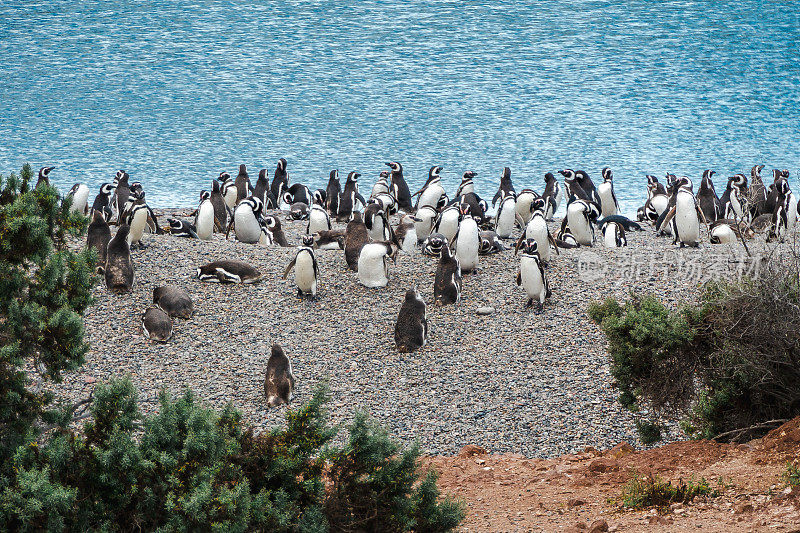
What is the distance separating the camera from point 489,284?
10250 mm

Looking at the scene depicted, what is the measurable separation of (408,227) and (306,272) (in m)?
3.06

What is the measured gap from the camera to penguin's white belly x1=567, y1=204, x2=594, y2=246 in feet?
41.9

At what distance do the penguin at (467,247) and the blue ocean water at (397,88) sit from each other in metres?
8.92

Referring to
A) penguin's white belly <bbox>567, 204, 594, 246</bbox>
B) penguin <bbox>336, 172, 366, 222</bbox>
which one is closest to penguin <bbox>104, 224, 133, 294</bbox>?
penguin <bbox>336, 172, 366, 222</bbox>

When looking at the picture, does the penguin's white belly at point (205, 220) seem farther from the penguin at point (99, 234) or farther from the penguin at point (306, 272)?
the penguin at point (306, 272)

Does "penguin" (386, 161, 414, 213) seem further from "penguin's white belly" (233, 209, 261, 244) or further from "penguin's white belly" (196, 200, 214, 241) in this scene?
"penguin's white belly" (196, 200, 214, 241)

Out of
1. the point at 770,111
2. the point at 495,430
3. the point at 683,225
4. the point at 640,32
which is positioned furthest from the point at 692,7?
the point at 495,430

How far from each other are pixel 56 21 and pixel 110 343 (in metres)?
22.9

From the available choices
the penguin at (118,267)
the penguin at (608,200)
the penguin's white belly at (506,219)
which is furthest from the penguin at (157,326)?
the penguin at (608,200)

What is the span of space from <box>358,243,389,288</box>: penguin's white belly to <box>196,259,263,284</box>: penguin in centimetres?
128

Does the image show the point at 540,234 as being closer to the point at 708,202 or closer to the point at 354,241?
the point at 354,241

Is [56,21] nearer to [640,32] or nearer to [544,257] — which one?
[640,32]

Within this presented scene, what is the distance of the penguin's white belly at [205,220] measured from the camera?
42.0 feet

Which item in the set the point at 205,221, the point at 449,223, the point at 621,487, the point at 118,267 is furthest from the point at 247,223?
the point at 621,487
